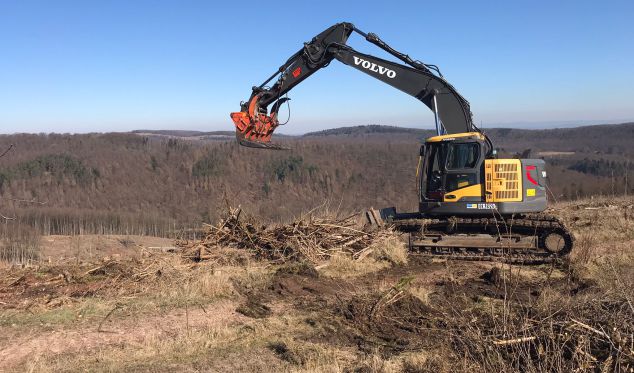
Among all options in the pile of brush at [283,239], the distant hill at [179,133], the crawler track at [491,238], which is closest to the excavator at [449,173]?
the crawler track at [491,238]

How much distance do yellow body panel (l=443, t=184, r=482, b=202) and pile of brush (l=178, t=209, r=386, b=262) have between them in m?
1.64

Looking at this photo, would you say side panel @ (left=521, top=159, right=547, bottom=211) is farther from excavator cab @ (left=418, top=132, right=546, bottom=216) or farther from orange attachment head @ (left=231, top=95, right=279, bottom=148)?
orange attachment head @ (left=231, top=95, right=279, bottom=148)

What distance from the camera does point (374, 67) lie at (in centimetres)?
1219

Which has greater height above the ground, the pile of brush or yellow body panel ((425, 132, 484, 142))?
yellow body panel ((425, 132, 484, 142))

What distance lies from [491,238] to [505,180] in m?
1.19

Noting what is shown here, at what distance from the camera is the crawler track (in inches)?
418

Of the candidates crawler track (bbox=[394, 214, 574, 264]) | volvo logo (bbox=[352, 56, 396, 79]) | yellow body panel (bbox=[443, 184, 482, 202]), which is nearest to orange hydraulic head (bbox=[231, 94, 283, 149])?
volvo logo (bbox=[352, 56, 396, 79])

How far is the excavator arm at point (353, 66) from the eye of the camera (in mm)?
11688

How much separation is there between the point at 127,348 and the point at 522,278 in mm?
6460

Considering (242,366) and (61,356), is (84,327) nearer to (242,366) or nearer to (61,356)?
(61,356)

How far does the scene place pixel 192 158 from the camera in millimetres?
52625

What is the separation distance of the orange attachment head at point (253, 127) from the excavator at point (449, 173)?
2cm

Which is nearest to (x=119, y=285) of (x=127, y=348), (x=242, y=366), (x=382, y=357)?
(x=127, y=348)

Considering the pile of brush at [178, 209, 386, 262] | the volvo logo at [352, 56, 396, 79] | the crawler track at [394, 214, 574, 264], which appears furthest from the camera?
the volvo logo at [352, 56, 396, 79]
